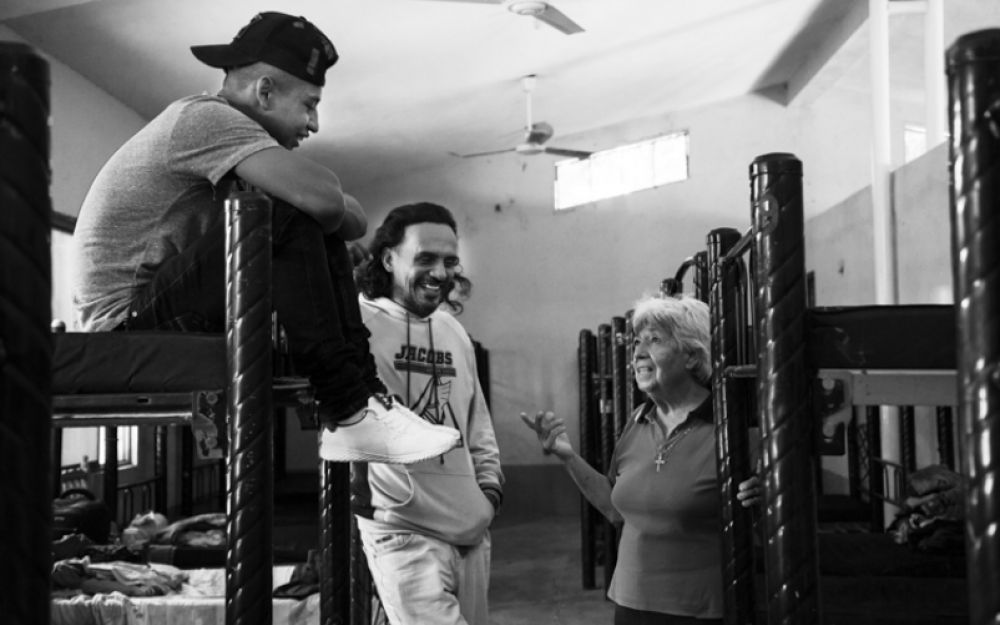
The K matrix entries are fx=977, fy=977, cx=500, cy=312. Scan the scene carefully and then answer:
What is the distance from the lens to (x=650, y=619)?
2607 mm

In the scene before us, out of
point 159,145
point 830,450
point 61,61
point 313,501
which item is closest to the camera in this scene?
point 830,450

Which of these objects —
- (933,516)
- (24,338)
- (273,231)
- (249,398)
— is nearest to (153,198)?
(273,231)

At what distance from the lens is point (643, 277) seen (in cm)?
1036

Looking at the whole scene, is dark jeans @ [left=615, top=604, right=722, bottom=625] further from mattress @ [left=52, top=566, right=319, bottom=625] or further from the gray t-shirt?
mattress @ [left=52, top=566, right=319, bottom=625]

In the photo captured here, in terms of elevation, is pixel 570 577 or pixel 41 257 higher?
pixel 41 257

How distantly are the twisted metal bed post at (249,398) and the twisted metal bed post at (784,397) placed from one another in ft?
2.51

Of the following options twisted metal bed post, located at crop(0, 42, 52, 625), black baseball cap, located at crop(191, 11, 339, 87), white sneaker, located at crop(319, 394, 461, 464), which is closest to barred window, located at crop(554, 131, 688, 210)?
black baseball cap, located at crop(191, 11, 339, 87)

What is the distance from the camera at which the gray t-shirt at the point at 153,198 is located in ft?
6.11

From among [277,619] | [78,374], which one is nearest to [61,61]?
[277,619]

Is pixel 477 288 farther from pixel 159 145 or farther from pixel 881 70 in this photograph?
pixel 159 145

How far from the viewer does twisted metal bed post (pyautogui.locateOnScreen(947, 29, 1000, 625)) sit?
85 cm

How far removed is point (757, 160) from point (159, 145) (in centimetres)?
113

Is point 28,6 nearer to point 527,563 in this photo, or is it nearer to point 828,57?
point 527,563

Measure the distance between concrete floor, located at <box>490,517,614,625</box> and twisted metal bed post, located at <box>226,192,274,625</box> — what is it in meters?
4.11
